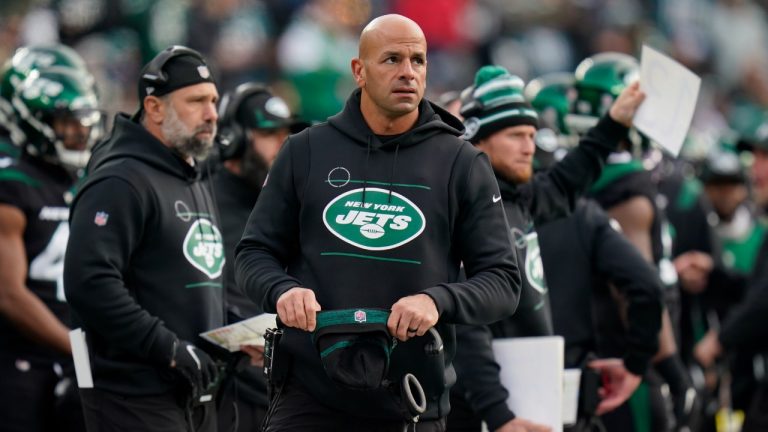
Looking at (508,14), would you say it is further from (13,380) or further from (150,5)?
(13,380)

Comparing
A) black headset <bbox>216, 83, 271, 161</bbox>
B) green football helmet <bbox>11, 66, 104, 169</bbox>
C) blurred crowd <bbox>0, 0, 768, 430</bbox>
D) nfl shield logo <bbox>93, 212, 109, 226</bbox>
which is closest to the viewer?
nfl shield logo <bbox>93, 212, 109, 226</bbox>

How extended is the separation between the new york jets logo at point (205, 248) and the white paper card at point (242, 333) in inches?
11.1

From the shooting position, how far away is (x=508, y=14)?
21984 mm

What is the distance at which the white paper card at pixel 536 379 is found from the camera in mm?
5777

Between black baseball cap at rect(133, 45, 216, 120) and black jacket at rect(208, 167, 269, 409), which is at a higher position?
black baseball cap at rect(133, 45, 216, 120)

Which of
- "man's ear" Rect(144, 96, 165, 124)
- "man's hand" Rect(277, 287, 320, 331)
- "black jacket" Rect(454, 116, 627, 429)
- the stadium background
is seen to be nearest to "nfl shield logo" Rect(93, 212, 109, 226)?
"man's ear" Rect(144, 96, 165, 124)

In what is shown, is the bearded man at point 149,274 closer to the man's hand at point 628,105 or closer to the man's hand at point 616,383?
the man's hand at point 628,105

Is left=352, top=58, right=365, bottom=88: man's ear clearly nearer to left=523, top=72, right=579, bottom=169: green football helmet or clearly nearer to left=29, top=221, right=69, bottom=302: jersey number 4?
left=523, top=72, right=579, bottom=169: green football helmet

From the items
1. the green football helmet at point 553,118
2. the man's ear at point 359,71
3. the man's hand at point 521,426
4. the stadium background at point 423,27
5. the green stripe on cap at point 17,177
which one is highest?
the man's ear at point 359,71

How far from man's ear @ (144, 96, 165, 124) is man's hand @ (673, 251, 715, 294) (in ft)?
14.9

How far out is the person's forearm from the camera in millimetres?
6898

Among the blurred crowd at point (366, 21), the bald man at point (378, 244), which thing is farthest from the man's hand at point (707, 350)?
the blurred crowd at point (366, 21)

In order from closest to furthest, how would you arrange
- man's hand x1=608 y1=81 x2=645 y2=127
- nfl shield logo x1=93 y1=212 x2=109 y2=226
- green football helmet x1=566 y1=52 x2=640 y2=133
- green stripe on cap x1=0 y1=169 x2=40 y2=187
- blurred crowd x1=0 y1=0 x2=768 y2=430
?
1. nfl shield logo x1=93 y1=212 x2=109 y2=226
2. man's hand x1=608 y1=81 x2=645 y2=127
3. green stripe on cap x1=0 y1=169 x2=40 y2=187
4. green football helmet x1=566 y1=52 x2=640 y2=133
5. blurred crowd x1=0 y1=0 x2=768 y2=430

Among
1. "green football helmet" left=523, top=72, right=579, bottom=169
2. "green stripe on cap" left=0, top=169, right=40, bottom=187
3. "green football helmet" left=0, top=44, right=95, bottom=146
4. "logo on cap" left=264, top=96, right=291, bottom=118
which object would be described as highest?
"green football helmet" left=0, top=44, right=95, bottom=146
